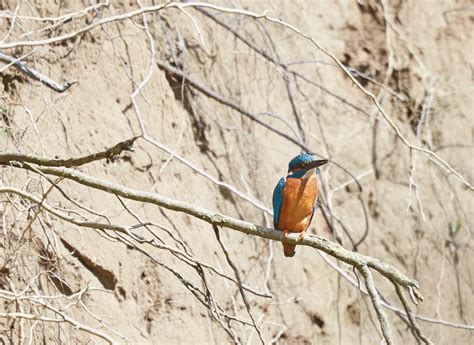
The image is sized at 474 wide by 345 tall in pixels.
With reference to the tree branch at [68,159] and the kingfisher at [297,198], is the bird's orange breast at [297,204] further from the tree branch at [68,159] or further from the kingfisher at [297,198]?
the tree branch at [68,159]

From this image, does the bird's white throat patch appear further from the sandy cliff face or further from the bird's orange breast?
the sandy cliff face

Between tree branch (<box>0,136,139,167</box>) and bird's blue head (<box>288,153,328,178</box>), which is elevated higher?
bird's blue head (<box>288,153,328,178</box>)

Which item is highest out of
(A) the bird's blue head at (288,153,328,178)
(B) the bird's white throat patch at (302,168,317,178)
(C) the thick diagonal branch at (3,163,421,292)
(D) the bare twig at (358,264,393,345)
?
(A) the bird's blue head at (288,153,328,178)

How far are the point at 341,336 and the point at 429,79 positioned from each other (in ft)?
7.03

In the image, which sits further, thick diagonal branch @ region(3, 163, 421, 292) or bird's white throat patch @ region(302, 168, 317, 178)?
bird's white throat patch @ region(302, 168, 317, 178)

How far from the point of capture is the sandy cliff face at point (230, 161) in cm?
393

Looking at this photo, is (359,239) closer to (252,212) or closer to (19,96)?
(252,212)

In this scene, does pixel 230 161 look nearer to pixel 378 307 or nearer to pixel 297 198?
pixel 297 198

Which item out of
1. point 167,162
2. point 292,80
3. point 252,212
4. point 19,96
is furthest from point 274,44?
point 19,96

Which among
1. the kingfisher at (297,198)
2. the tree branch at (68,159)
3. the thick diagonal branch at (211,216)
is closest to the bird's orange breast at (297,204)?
the kingfisher at (297,198)

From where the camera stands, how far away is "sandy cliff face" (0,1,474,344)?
3.93m

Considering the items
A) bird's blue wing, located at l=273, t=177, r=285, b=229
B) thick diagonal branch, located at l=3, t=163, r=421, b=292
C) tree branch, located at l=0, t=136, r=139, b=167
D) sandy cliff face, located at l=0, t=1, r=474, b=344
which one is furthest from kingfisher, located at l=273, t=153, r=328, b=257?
tree branch, located at l=0, t=136, r=139, b=167

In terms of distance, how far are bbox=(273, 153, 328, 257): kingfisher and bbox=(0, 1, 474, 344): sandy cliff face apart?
485 mm

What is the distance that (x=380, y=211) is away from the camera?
5836 millimetres
